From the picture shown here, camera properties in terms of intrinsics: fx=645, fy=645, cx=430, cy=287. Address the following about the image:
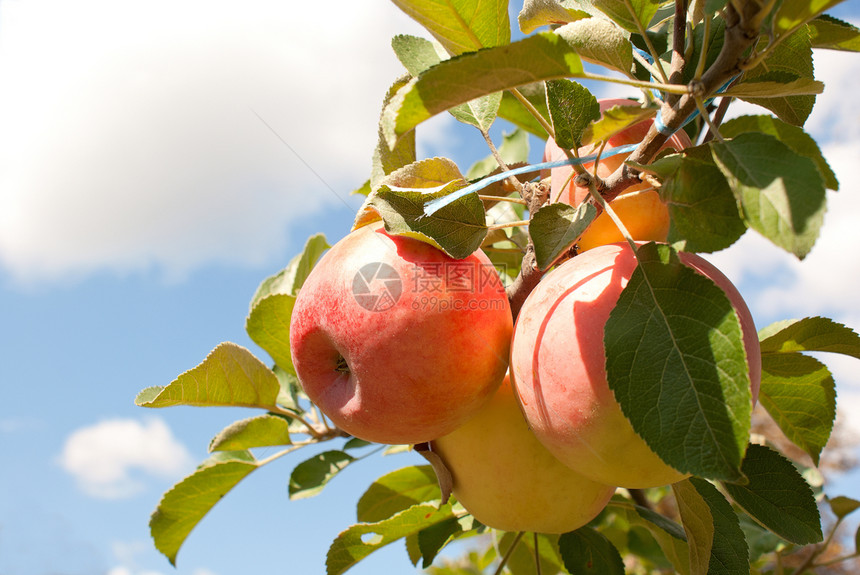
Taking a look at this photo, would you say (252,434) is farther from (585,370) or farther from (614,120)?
(614,120)

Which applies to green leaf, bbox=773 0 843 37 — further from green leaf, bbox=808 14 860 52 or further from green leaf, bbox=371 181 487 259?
green leaf, bbox=371 181 487 259

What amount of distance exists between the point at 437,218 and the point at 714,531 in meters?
0.72

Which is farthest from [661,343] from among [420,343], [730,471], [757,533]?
[757,533]

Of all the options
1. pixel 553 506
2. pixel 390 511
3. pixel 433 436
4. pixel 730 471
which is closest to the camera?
pixel 730 471

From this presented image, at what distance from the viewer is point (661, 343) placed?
0.75 metres

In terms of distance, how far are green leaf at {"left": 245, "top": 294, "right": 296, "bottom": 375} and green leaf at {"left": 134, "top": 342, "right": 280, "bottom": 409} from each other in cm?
9

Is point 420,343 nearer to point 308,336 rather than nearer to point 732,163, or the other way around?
point 308,336

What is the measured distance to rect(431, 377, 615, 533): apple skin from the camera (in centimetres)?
108

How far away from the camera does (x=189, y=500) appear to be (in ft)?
4.75

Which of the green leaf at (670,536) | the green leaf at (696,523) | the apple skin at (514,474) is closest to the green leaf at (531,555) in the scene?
the green leaf at (670,536)

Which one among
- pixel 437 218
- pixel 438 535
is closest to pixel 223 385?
pixel 438 535

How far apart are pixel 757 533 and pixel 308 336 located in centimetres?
146

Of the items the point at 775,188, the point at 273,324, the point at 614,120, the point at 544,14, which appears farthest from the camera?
the point at 273,324

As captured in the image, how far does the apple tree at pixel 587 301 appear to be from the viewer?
71 centimetres
